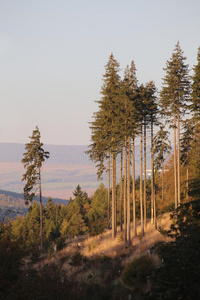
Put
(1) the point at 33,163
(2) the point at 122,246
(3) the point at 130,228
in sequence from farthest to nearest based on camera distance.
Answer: (1) the point at 33,163 < (3) the point at 130,228 < (2) the point at 122,246

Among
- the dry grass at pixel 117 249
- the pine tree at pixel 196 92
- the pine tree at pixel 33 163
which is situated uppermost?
the pine tree at pixel 196 92

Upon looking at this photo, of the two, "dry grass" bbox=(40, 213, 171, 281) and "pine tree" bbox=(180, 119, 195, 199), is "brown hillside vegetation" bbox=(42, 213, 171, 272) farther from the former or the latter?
"pine tree" bbox=(180, 119, 195, 199)

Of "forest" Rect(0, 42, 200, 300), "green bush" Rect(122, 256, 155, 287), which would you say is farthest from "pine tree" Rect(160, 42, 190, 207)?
"green bush" Rect(122, 256, 155, 287)

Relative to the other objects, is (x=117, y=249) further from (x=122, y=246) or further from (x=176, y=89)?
(x=176, y=89)

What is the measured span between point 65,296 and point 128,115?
20.7 m

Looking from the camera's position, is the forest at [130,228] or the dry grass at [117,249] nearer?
the forest at [130,228]

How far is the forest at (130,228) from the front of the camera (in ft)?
36.0

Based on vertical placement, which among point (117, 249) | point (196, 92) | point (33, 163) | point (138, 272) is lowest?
point (117, 249)

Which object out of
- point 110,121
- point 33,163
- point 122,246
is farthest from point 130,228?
point 33,163

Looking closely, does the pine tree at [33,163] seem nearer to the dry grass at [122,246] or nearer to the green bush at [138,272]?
the dry grass at [122,246]

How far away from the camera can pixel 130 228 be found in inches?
1227

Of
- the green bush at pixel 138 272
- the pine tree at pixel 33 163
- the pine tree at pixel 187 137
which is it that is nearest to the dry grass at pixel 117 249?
the green bush at pixel 138 272

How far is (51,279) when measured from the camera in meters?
12.4

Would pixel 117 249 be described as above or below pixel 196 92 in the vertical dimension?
below
